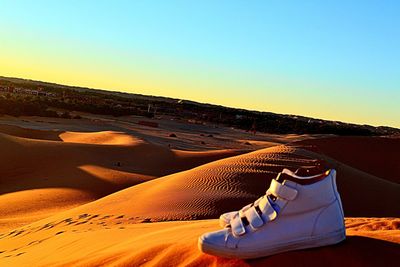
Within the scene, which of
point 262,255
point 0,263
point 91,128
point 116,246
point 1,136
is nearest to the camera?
point 262,255

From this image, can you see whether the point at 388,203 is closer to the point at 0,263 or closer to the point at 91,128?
the point at 0,263

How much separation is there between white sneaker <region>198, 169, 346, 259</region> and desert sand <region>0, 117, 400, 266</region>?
79 millimetres

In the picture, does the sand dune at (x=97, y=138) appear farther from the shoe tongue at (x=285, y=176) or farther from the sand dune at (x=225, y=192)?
the shoe tongue at (x=285, y=176)

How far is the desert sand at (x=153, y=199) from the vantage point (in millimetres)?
3793

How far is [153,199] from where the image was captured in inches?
329

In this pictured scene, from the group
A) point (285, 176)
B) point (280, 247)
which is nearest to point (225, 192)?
point (285, 176)

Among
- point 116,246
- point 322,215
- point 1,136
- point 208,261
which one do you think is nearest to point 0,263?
point 116,246

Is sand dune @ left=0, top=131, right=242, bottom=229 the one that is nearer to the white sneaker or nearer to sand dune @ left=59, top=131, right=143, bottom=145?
sand dune @ left=59, top=131, right=143, bottom=145

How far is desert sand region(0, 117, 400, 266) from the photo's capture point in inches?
149

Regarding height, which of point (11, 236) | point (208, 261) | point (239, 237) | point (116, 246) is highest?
point (239, 237)

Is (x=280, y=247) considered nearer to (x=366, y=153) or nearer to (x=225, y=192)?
(x=225, y=192)

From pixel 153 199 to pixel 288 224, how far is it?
529 centimetres

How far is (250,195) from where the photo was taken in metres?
8.56

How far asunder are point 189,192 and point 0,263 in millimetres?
3347
